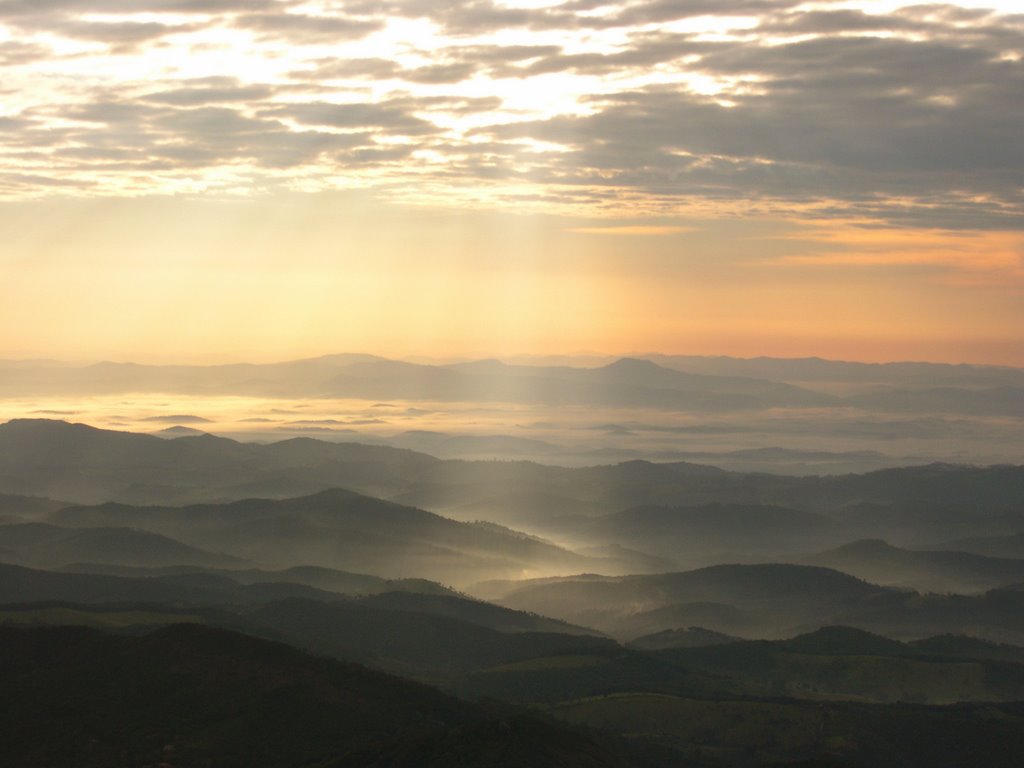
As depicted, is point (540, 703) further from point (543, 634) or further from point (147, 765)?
point (147, 765)

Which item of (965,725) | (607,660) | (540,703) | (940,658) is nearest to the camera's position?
(965,725)

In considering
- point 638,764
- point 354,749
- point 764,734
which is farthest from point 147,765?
point 764,734

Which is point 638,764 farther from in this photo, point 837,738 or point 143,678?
point 143,678

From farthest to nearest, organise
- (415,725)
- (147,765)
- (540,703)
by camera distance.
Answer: (540,703) < (415,725) < (147,765)

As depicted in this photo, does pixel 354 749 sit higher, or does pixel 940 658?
pixel 354 749

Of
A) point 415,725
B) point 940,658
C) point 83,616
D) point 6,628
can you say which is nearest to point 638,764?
point 415,725

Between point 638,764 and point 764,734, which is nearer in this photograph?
point 638,764
